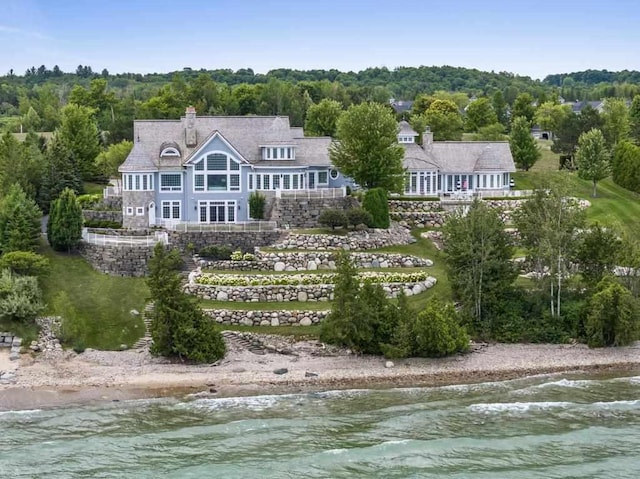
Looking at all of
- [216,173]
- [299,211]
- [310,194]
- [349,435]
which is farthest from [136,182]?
[349,435]

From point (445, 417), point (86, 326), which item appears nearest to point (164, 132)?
point (86, 326)

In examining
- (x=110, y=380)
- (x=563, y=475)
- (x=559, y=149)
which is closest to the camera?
(x=563, y=475)

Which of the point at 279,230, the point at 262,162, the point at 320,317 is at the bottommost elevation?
the point at 320,317

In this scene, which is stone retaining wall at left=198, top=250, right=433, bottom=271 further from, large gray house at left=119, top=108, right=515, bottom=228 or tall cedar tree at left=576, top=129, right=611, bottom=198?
tall cedar tree at left=576, top=129, right=611, bottom=198

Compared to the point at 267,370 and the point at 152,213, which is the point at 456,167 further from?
the point at 267,370

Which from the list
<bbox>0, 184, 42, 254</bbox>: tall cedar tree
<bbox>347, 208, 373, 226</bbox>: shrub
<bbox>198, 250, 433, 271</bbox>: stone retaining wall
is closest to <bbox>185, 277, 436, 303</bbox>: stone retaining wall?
<bbox>198, 250, 433, 271</bbox>: stone retaining wall

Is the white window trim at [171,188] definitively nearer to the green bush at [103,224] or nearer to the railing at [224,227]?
the railing at [224,227]

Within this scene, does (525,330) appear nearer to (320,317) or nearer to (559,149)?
(320,317)
